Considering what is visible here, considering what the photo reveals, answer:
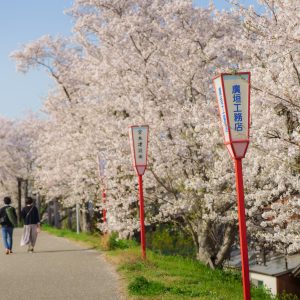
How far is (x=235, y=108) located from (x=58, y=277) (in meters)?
5.54

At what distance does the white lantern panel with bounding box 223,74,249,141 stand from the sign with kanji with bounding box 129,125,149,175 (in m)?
5.43

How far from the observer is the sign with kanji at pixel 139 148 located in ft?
40.5

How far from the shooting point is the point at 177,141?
46.2 feet

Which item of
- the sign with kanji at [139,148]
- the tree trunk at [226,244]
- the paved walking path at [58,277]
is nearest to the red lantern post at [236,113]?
the paved walking path at [58,277]

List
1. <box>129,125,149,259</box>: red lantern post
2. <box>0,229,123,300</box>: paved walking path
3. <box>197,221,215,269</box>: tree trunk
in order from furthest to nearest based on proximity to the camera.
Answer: <box>197,221,215,269</box>: tree trunk, <box>129,125,149,259</box>: red lantern post, <box>0,229,123,300</box>: paved walking path

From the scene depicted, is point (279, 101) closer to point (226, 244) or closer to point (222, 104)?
point (222, 104)

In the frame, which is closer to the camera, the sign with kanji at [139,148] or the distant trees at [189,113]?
the distant trees at [189,113]

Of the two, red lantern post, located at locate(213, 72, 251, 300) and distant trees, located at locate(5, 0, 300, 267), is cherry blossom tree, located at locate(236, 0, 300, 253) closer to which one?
distant trees, located at locate(5, 0, 300, 267)

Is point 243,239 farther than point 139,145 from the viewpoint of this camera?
No

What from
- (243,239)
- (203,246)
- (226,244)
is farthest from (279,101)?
(203,246)

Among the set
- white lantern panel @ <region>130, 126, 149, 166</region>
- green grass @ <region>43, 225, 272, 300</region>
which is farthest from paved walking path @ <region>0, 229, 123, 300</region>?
white lantern panel @ <region>130, 126, 149, 166</region>

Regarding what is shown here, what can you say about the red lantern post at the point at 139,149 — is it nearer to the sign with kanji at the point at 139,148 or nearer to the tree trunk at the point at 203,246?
the sign with kanji at the point at 139,148

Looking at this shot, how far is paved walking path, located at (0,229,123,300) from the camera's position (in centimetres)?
865

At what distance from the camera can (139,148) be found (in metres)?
12.4
